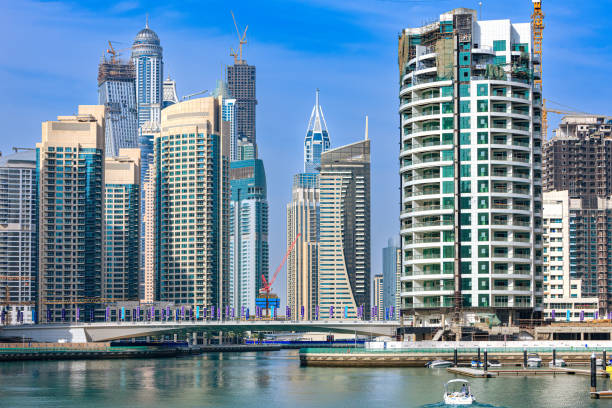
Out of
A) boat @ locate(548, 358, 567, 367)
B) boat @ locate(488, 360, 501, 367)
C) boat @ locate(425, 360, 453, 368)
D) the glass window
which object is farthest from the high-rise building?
boat @ locate(548, 358, 567, 367)

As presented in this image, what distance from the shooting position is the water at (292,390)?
412ft

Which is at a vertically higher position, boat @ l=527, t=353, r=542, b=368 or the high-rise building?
the high-rise building

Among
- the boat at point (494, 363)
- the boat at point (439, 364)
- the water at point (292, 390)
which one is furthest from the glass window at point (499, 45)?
the water at point (292, 390)

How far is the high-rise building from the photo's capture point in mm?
186125

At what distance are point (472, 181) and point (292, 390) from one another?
201 feet

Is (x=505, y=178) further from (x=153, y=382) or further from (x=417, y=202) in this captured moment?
(x=153, y=382)

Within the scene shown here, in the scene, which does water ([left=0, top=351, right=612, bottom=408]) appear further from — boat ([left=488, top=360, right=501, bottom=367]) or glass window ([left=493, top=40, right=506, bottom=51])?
glass window ([left=493, top=40, right=506, bottom=51])

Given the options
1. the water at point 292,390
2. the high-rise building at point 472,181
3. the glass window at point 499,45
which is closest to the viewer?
the water at point 292,390

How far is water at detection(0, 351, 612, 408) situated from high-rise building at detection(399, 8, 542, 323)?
954 inches

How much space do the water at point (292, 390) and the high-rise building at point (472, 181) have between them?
79.5ft

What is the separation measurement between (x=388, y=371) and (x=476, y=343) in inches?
678

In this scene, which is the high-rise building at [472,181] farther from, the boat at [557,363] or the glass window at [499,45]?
the boat at [557,363]

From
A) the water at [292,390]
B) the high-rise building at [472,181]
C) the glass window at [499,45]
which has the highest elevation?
the glass window at [499,45]

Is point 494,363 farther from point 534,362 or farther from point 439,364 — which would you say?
point 439,364
